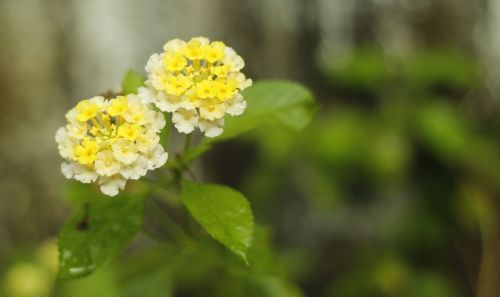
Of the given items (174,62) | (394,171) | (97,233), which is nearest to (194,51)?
(174,62)

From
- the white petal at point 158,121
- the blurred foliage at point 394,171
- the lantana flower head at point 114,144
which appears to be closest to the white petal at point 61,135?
the lantana flower head at point 114,144

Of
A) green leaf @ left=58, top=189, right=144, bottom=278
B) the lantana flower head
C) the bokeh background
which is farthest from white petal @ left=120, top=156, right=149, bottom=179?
the bokeh background

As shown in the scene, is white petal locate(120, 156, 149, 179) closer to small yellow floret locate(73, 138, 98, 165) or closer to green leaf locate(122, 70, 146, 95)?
small yellow floret locate(73, 138, 98, 165)

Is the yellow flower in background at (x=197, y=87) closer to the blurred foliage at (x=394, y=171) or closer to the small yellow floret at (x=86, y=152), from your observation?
the small yellow floret at (x=86, y=152)

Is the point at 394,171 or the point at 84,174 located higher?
the point at 84,174

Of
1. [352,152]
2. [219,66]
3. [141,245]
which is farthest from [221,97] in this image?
[141,245]

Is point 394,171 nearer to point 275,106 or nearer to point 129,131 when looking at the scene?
point 275,106
